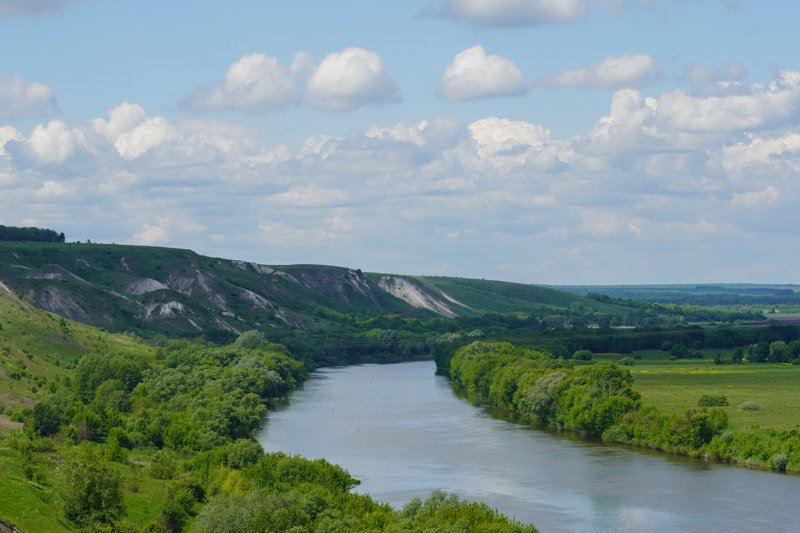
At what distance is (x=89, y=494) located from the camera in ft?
170

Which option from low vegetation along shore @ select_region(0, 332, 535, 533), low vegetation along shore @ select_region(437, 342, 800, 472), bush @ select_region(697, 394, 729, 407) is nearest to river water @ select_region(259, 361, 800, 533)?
low vegetation along shore @ select_region(437, 342, 800, 472)

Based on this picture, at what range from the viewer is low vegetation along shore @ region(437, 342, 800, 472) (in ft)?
271

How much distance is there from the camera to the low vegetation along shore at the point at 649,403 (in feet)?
271

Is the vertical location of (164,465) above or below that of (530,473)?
above

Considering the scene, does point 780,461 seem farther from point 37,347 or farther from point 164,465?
point 37,347

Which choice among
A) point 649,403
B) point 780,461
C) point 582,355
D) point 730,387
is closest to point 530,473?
point 780,461

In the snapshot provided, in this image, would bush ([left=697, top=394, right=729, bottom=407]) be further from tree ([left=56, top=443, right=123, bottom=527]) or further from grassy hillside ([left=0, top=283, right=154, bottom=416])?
tree ([left=56, top=443, right=123, bottom=527])

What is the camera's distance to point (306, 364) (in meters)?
171

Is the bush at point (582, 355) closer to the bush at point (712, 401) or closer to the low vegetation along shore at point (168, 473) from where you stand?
the bush at point (712, 401)

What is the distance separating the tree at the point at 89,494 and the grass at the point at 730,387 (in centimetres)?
5048

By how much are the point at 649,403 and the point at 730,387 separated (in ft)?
60.4

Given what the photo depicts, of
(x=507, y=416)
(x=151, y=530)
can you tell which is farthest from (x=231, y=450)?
(x=507, y=416)

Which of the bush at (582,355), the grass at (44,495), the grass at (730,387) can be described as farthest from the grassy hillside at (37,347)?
the bush at (582,355)

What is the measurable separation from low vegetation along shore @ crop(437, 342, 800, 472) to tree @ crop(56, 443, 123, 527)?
144 ft
